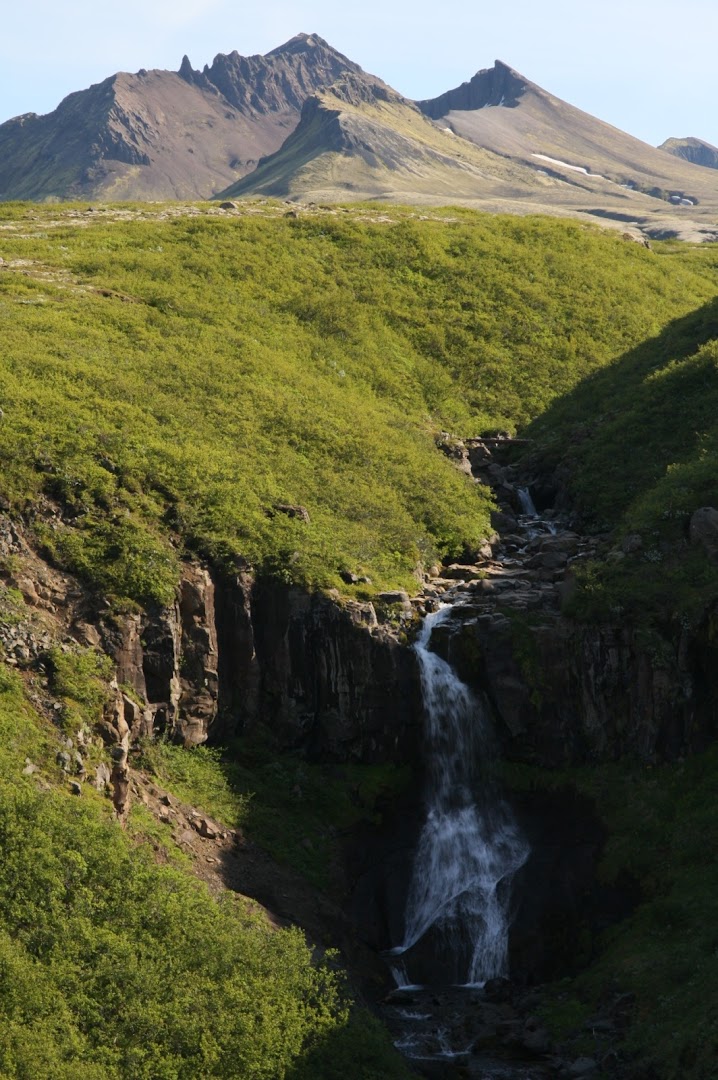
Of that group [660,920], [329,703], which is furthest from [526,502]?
[660,920]

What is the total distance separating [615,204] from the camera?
A: 18462 cm

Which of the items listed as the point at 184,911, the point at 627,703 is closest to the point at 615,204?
the point at 627,703

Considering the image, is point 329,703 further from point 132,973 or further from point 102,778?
point 132,973

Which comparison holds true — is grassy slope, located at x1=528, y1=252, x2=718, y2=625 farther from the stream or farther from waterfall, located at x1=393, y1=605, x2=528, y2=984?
waterfall, located at x1=393, y1=605, x2=528, y2=984

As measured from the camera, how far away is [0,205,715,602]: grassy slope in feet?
114

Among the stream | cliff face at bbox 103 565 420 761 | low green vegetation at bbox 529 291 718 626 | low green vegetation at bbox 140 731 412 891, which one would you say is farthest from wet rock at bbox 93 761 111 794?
low green vegetation at bbox 529 291 718 626

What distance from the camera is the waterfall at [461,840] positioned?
29844 millimetres

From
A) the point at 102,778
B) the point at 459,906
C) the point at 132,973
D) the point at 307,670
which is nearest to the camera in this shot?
the point at 132,973

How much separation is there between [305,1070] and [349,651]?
44.8 ft

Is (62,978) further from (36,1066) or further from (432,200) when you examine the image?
(432,200)

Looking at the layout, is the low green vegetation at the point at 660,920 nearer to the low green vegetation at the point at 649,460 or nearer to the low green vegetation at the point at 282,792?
the low green vegetation at the point at 282,792

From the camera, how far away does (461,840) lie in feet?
104

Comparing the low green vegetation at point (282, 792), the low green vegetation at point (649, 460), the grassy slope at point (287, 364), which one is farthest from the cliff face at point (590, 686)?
the grassy slope at point (287, 364)

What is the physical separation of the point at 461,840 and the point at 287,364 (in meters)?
24.9
